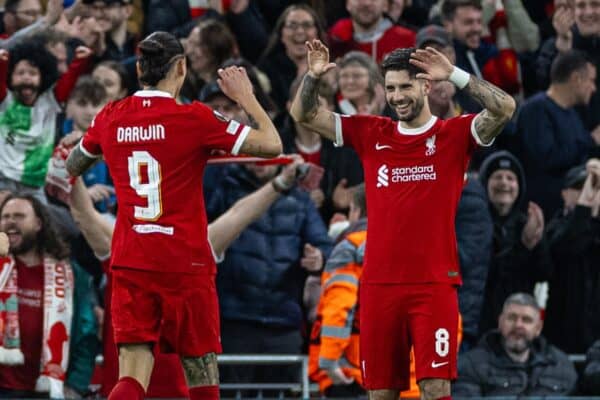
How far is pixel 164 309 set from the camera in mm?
10922

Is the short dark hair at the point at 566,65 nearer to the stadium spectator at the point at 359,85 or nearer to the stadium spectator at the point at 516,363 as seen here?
the stadium spectator at the point at 359,85

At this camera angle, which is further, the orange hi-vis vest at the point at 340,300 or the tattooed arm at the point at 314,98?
the orange hi-vis vest at the point at 340,300

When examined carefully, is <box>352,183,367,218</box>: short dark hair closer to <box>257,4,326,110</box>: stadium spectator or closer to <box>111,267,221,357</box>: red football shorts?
<box>111,267,221,357</box>: red football shorts

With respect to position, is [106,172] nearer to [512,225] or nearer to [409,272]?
[512,225]

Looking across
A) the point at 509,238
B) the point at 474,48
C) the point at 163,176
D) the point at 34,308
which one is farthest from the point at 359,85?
the point at 163,176

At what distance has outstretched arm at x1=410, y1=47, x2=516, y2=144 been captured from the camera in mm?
11164

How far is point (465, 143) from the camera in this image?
1139 centimetres

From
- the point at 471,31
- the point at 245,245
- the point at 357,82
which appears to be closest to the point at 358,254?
the point at 245,245

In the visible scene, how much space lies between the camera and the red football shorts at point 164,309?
10.9 m

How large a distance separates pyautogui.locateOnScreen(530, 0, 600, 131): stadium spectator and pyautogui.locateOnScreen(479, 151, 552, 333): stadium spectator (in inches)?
55.9

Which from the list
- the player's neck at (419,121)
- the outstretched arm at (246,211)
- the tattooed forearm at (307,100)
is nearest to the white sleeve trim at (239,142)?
the tattooed forearm at (307,100)

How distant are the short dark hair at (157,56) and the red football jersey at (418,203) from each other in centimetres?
148

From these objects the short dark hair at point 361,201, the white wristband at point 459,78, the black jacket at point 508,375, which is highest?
the white wristband at point 459,78

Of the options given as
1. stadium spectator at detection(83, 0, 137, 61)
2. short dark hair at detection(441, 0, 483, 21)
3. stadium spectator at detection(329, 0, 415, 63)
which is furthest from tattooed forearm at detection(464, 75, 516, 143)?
stadium spectator at detection(83, 0, 137, 61)
